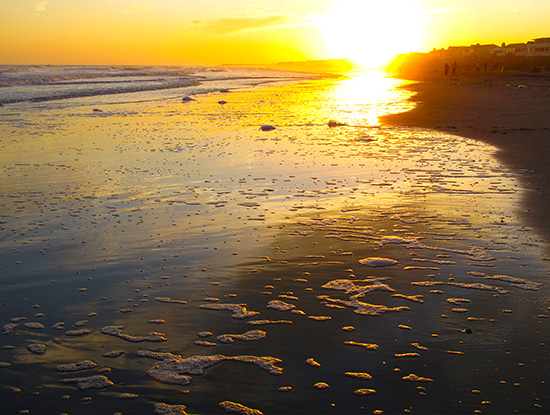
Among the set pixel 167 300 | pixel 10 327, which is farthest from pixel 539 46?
pixel 10 327

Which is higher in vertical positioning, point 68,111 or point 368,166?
point 68,111

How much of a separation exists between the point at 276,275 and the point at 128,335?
1992mm

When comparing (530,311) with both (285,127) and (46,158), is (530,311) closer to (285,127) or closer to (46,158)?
(46,158)

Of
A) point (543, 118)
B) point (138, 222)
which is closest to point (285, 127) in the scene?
point (543, 118)

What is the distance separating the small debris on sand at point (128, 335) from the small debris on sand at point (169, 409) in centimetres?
92

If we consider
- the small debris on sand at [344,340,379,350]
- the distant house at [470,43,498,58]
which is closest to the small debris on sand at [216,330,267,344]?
the small debris on sand at [344,340,379,350]

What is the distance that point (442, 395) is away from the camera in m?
3.60

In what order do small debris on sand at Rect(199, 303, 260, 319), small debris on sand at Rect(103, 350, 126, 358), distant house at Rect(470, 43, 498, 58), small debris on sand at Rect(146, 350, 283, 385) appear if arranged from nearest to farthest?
small debris on sand at Rect(146, 350, 283, 385)
small debris on sand at Rect(103, 350, 126, 358)
small debris on sand at Rect(199, 303, 260, 319)
distant house at Rect(470, 43, 498, 58)

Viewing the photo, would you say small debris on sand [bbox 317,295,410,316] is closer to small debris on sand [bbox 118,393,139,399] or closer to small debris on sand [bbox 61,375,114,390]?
small debris on sand [bbox 118,393,139,399]

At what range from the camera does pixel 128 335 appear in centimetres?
450

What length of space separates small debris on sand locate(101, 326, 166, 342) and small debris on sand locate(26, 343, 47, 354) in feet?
1.75

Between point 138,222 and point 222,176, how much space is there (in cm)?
343

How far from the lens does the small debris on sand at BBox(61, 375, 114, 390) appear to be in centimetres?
377

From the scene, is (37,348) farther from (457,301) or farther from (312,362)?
(457,301)
